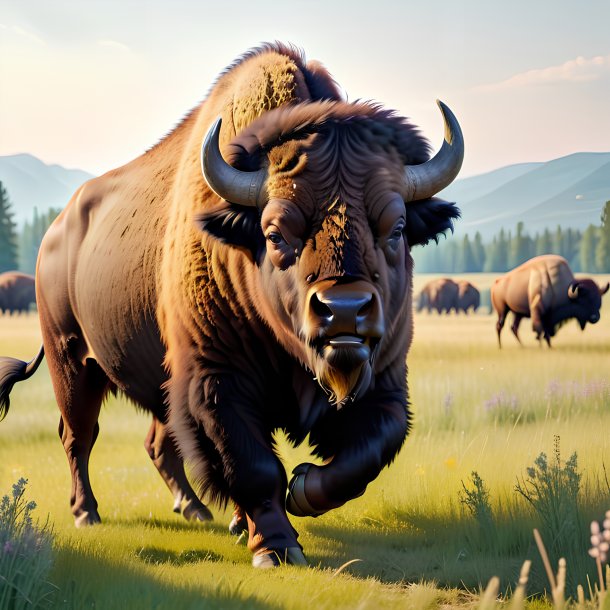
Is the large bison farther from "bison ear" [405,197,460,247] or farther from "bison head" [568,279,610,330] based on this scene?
"bison head" [568,279,610,330]

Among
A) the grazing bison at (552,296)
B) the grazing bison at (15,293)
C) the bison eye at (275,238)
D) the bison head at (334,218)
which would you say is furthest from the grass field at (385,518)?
the grazing bison at (15,293)

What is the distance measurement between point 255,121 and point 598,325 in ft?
57.7

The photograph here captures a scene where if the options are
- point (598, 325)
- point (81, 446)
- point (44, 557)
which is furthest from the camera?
point (598, 325)

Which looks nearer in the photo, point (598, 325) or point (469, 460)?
point (469, 460)

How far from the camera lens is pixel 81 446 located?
693cm

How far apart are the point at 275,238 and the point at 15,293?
3495 cm

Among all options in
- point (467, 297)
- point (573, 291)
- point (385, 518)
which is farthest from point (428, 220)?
point (467, 297)

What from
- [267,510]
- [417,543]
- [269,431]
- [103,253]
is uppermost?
[103,253]

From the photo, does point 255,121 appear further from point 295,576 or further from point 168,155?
point 295,576

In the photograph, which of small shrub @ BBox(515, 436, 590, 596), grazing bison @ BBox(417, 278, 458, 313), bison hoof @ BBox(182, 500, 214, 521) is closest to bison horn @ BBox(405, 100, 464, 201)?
small shrub @ BBox(515, 436, 590, 596)

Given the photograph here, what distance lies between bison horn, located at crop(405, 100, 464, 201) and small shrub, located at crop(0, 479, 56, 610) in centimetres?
249

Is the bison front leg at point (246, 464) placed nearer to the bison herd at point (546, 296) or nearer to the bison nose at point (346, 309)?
the bison nose at point (346, 309)

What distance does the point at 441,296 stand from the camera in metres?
42.2

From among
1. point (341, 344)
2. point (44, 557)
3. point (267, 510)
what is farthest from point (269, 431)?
point (44, 557)
